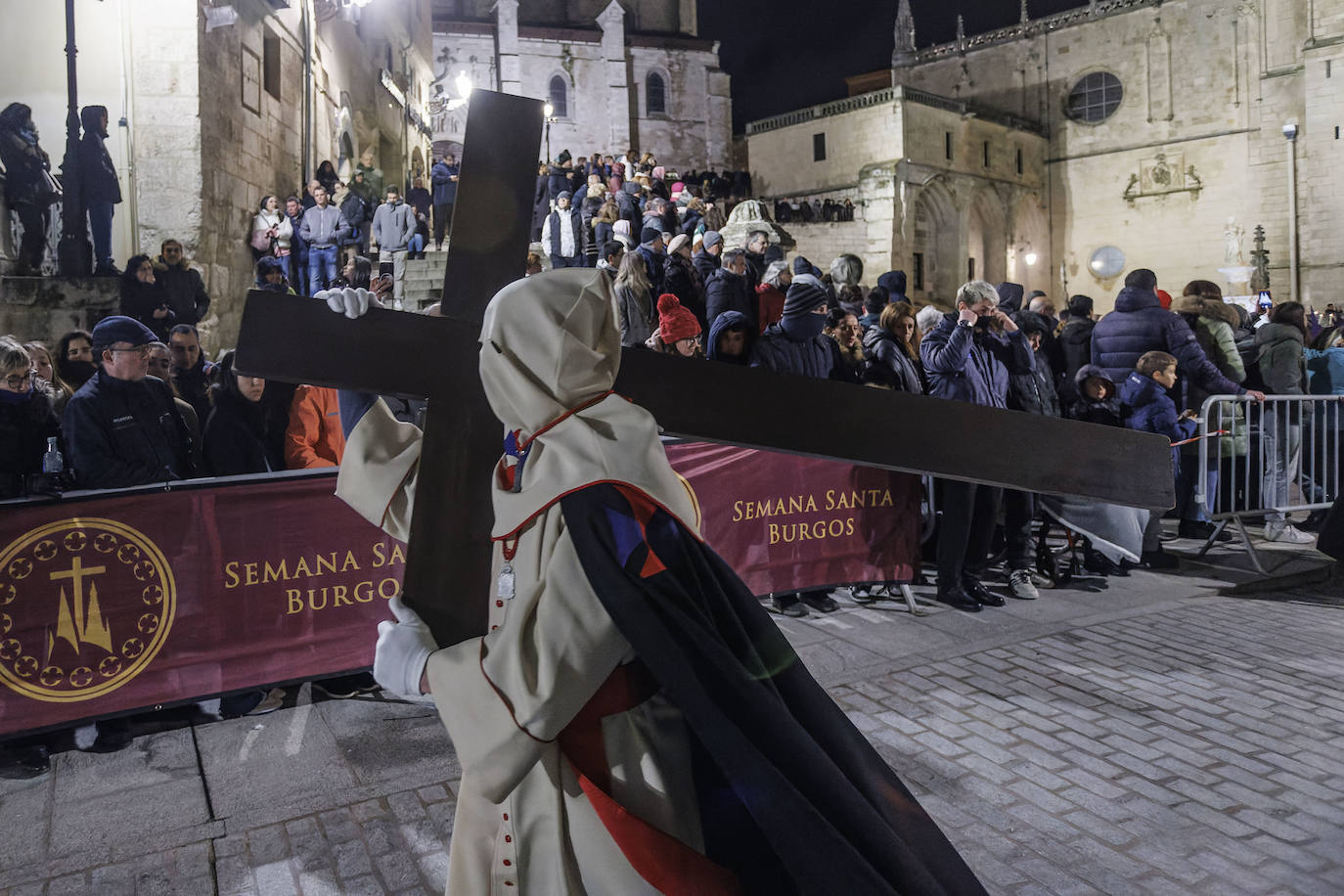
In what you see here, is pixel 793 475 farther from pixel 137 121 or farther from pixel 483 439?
pixel 137 121

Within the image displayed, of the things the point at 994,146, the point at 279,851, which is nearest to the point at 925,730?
the point at 279,851

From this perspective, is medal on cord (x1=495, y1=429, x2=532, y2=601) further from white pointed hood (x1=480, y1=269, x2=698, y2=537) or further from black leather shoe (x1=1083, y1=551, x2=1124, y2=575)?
black leather shoe (x1=1083, y1=551, x2=1124, y2=575)

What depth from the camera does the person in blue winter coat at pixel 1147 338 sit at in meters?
8.24

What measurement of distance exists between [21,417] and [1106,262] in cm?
4905

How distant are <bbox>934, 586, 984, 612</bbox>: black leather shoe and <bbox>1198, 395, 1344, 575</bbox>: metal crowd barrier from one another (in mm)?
2638

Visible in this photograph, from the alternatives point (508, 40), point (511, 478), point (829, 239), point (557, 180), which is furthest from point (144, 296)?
point (508, 40)

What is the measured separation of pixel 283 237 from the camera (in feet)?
50.6

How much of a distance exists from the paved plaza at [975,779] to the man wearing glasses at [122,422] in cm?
138

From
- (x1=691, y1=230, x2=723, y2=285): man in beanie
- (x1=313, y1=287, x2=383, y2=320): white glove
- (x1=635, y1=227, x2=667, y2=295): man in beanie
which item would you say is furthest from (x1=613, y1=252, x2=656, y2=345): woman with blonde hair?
(x1=313, y1=287, x2=383, y2=320): white glove

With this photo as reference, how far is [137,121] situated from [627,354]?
51.9 feet

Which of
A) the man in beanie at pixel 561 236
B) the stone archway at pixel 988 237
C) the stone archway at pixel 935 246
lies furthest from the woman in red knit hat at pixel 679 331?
the stone archway at pixel 988 237

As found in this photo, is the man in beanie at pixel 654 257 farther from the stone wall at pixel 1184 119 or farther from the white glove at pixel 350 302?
the stone wall at pixel 1184 119

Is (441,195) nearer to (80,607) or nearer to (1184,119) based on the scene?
(80,607)

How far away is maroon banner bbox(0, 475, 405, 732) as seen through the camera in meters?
4.14
